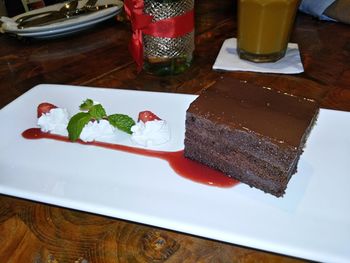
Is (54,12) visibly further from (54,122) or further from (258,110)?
(258,110)

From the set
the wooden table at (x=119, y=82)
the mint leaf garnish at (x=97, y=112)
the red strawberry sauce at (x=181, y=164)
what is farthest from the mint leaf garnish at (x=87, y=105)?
the wooden table at (x=119, y=82)

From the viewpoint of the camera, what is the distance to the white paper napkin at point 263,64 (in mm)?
1637

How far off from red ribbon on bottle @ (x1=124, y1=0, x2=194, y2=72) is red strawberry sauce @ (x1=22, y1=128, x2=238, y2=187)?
600 mm

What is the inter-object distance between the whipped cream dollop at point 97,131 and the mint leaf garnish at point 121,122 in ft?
0.06

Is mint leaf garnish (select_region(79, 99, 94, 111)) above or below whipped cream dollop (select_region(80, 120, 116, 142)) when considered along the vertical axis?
above

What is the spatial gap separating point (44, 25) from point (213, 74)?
3.47 ft

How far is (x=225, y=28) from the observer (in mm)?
2127

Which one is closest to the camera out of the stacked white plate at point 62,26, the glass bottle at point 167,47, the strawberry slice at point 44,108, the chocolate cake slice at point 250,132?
the chocolate cake slice at point 250,132

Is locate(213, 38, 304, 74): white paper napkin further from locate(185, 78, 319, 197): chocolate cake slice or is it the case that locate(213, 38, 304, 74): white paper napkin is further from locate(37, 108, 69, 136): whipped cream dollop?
locate(37, 108, 69, 136): whipped cream dollop

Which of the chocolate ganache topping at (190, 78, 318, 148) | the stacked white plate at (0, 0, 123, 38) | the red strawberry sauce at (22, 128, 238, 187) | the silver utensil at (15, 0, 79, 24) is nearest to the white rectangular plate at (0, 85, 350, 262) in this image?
the red strawberry sauce at (22, 128, 238, 187)

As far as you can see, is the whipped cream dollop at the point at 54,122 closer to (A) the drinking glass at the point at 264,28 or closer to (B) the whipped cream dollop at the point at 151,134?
(B) the whipped cream dollop at the point at 151,134

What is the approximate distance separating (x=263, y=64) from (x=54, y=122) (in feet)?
3.39

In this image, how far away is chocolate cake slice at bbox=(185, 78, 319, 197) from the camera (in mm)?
970

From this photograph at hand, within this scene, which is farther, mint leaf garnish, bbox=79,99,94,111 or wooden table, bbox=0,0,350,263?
mint leaf garnish, bbox=79,99,94,111
